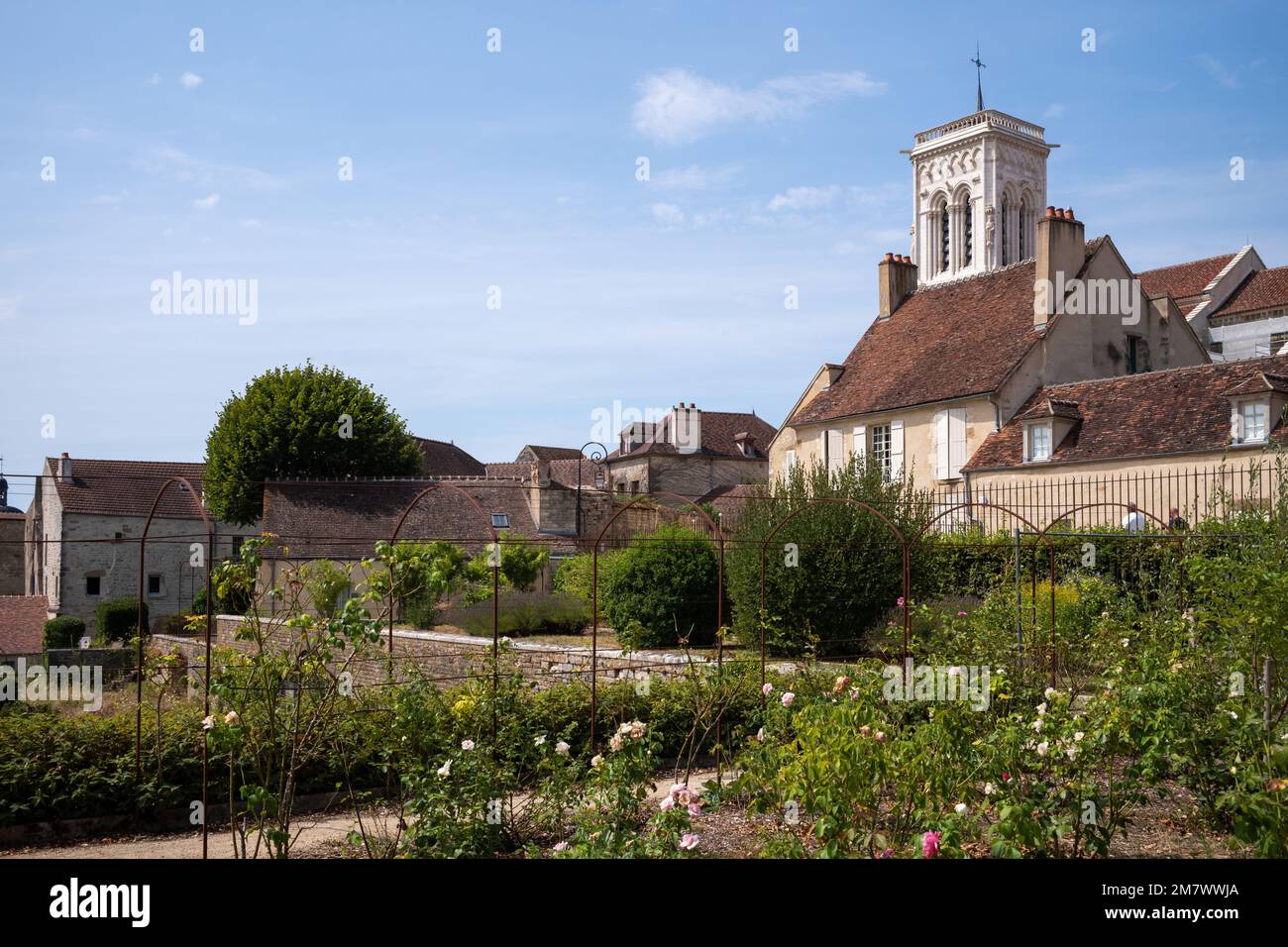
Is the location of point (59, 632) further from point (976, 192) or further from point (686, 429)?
point (976, 192)

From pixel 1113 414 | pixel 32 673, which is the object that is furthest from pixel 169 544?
pixel 1113 414

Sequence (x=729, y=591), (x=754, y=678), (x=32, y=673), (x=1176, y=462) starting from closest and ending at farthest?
(x=754, y=678) < (x=32, y=673) < (x=729, y=591) < (x=1176, y=462)

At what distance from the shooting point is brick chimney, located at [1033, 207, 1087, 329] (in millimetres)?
27328

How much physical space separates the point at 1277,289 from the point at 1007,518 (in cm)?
2701

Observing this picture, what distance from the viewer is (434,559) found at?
22.2 feet

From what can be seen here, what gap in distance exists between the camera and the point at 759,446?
189ft

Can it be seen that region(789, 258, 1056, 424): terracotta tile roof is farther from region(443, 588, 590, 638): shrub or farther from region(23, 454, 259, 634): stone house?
region(23, 454, 259, 634): stone house

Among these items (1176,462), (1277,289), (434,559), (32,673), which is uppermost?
(1277,289)

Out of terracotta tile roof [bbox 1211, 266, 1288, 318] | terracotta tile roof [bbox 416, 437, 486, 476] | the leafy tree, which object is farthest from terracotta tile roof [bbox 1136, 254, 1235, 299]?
terracotta tile roof [bbox 416, 437, 486, 476]

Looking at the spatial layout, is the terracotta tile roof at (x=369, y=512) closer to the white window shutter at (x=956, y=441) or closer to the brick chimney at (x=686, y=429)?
the white window shutter at (x=956, y=441)
